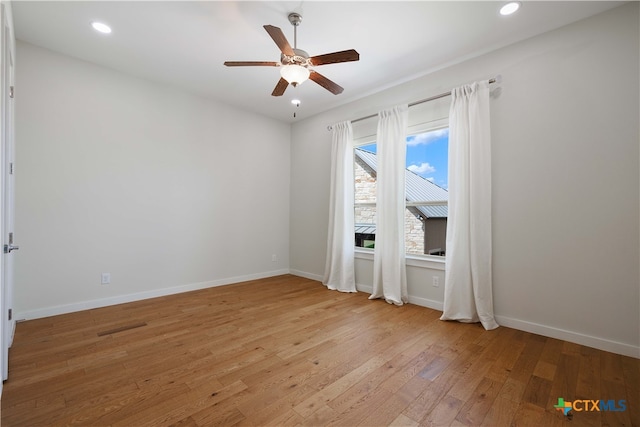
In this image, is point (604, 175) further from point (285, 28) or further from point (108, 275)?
point (108, 275)

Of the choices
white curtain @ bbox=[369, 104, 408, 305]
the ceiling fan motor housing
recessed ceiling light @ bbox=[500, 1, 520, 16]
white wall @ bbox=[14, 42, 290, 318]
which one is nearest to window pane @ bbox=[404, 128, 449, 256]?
white curtain @ bbox=[369, 104, 408, 305]

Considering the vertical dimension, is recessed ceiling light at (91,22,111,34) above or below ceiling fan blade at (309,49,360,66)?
above

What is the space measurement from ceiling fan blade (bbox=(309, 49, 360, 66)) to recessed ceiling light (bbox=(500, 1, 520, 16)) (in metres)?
1.35

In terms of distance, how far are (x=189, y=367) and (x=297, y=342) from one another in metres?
0.88

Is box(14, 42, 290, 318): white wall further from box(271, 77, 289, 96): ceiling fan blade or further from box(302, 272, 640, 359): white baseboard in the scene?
box(302, 272, 640, 359): white baseboard

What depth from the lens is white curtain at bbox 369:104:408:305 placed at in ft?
12.1

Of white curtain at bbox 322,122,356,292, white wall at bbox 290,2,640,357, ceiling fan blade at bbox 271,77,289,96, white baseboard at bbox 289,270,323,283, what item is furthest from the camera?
white baseboard at bbox 289,270,323,283

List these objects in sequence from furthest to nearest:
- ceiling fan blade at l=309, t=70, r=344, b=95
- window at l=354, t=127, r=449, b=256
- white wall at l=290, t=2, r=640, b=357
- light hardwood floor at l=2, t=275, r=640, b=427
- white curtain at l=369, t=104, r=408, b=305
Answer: white curtain at l=369, t=104, r=408, b=305 → window at l=354, t=127, r=449, b=256 → ceiling fan blade at l=309, t=70, r=344, b=95 → white wall at l=290, t=2, r=640, b=357 → light hardwood floor at l=2, t=275, r=640, b=427

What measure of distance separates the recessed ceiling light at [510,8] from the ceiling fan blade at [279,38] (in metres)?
1.85

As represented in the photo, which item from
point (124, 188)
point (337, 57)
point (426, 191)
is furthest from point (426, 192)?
point (124, 188)

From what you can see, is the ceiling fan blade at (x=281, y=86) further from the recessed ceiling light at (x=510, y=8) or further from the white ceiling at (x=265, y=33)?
the recessed ceiling light at (x=510, y=8)

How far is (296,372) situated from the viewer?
6.78 ft

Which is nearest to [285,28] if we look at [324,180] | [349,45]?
[349,45]

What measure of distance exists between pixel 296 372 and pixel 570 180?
2920mm
